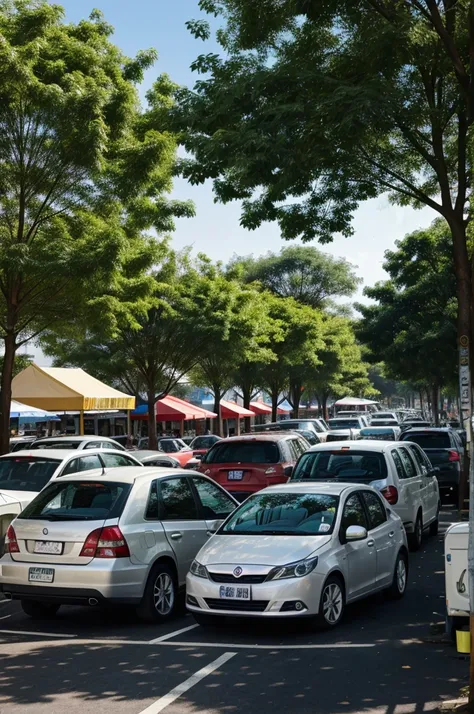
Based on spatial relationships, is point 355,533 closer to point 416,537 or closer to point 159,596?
point 159,596

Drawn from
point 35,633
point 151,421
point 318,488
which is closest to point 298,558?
point 318,488

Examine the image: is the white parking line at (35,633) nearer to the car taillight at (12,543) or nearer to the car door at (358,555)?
the car taillight at (12,543)

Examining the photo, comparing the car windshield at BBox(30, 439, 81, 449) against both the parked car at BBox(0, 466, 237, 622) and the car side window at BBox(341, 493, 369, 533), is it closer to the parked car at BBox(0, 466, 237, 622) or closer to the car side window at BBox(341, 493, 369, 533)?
the parked car at BBox(0, 466, 237, 622)

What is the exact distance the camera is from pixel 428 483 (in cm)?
1541

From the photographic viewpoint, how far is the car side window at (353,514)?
31.0ft

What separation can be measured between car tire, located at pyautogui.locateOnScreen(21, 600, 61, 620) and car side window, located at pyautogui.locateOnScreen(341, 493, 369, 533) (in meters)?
3.30

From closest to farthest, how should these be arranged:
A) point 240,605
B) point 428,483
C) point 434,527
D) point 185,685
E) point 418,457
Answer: point 185,685, point 240,605, point 428,483, point 418,457, point 434,527

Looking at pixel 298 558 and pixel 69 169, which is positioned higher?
pixel 69 169

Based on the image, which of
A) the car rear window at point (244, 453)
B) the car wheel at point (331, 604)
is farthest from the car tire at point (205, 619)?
the car rear window at point (244, 453)

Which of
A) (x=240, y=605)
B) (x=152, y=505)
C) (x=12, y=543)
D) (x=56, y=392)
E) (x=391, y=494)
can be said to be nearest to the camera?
(x=240, y=605)

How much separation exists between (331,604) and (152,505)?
2.19 m

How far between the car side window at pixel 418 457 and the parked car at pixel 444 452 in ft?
15.6

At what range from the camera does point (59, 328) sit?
77.7 feet

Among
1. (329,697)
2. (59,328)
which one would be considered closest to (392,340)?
(59,328)
